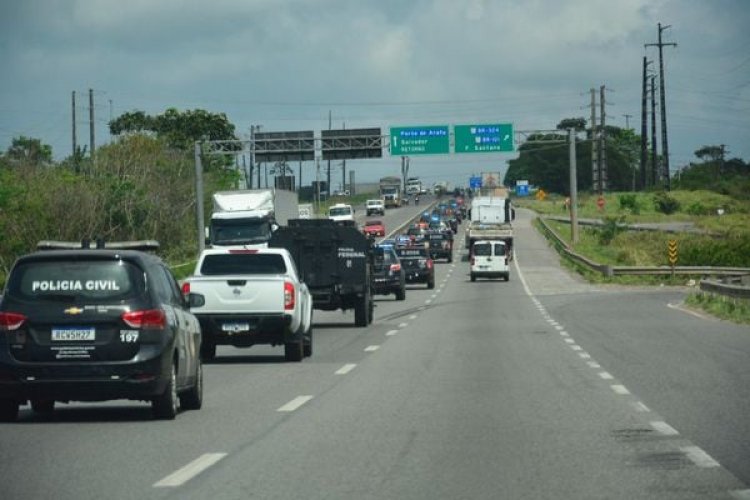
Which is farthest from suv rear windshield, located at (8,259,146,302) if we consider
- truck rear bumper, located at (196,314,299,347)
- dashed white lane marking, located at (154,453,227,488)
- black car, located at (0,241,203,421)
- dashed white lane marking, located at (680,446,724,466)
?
truck rear bumper, located at (196,314,299,347)

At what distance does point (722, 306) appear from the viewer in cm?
4047

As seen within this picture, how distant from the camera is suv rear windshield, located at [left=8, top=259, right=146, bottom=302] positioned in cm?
1464

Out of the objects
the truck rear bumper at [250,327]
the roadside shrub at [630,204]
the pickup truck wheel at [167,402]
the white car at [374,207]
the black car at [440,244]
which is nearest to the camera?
the pickup truck wheel at [167,402]

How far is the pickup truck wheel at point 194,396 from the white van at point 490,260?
55204 millimetres

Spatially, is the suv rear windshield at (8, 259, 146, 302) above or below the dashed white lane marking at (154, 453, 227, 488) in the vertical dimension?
above

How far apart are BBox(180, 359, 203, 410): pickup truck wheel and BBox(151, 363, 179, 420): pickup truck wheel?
106cm

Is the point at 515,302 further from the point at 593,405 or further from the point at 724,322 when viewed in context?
the point at 593,405

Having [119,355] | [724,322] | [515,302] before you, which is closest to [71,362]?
[119,355]

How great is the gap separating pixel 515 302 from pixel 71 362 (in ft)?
124

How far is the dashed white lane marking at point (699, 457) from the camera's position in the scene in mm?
11336

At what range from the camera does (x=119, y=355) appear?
576 inches

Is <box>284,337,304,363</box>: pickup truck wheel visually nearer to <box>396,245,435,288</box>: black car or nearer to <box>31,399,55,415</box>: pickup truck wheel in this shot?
<box>31,399,55,415</box>: pickup truck wheel

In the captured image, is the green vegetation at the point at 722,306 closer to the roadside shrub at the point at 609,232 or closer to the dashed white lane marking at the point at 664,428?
the dashed white lane marking at the point at 664,428

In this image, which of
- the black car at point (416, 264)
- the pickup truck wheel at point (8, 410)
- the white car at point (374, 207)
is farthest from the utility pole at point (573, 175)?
the pickup truck wheel at point (8, 410)
